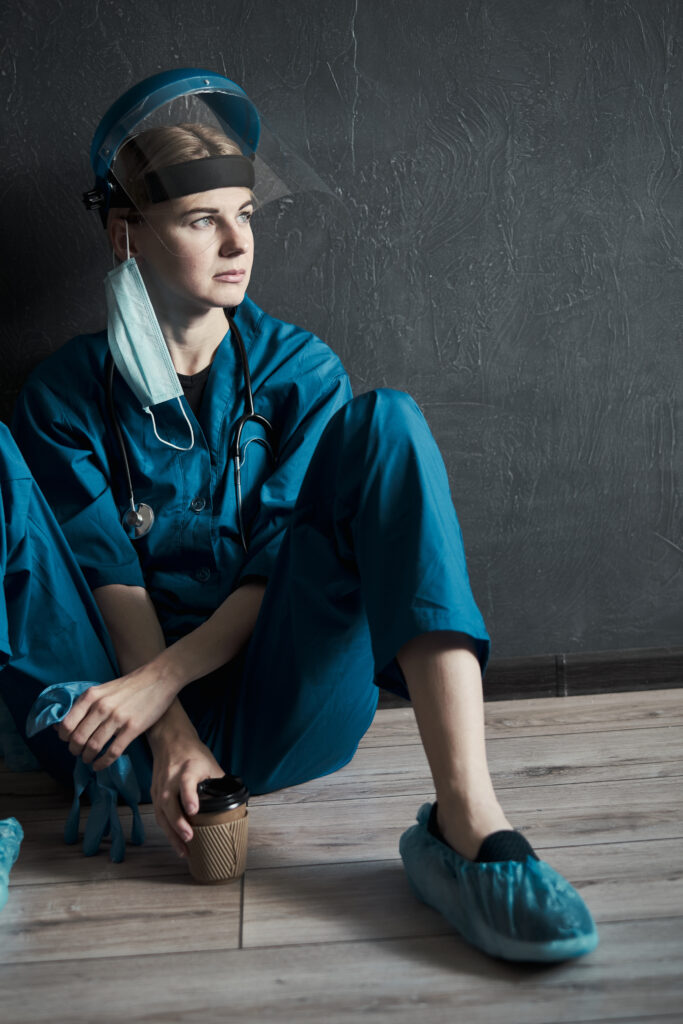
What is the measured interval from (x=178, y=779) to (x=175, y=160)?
855 mm

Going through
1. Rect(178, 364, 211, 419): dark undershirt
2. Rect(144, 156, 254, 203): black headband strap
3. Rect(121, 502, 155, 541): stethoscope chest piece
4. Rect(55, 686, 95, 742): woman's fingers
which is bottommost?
Rect(55, 686, 95, 742): woman's fingers

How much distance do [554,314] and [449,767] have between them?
3.30 feet

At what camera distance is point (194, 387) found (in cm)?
158

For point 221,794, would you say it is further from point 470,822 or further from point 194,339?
point 194,339

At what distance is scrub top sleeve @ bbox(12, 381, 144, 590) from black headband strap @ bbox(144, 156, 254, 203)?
35 cm

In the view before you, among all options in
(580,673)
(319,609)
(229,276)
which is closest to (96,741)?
(319,609)

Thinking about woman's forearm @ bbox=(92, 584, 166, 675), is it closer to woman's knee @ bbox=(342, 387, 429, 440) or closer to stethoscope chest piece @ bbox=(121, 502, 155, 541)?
stethoscope chest piece @ bbox=(121, 502, 155, 541)

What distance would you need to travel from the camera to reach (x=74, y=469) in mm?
1487

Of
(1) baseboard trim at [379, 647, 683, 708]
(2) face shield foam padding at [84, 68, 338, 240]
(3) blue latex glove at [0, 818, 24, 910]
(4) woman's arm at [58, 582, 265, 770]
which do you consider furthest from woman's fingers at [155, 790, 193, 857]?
(2) face shield foam padding at [84, 68, 338, 240]

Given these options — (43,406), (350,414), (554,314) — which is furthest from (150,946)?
(554,314)

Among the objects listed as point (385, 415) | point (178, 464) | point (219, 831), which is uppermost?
point (385, 415)

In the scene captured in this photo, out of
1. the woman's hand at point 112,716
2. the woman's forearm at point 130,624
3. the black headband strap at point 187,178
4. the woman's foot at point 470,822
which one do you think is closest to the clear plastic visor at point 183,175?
the black headband strap at point 187,178

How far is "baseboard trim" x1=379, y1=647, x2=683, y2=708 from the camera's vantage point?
1927 mm

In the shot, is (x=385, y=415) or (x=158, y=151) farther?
(x=158, y=151)
